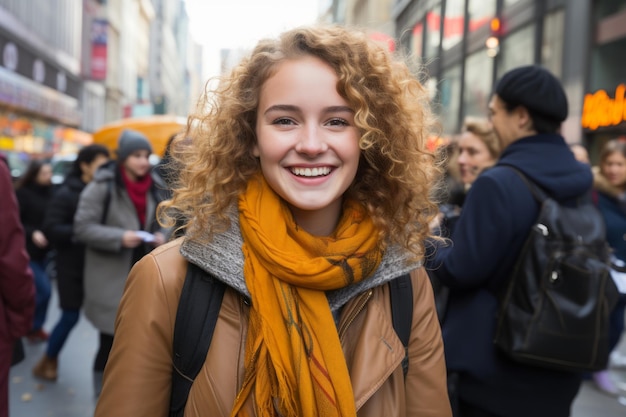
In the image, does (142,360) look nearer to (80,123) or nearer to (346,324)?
(346,324)

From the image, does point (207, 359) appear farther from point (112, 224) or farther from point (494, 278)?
point (112, 224)

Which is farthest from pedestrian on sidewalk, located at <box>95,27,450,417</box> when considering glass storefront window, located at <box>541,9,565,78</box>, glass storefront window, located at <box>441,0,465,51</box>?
glass storefront window, located at <box>441,0,465,51</box>

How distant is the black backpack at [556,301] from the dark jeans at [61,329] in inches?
166

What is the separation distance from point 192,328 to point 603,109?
13.2 meters

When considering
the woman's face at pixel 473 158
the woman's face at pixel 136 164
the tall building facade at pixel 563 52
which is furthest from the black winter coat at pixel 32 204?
the woman's face at pixel 473 158

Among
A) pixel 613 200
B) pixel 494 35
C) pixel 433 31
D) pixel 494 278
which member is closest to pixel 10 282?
pixel 494 278

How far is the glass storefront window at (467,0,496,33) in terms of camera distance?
20947 millimetres

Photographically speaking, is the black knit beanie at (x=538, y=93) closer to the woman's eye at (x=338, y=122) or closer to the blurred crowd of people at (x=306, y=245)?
the blurred crowd of people at (x=306, y=245)

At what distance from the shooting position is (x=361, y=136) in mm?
1898

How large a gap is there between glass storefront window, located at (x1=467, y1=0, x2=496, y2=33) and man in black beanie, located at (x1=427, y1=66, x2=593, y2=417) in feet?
62.0

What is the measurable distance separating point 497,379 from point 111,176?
136 inches

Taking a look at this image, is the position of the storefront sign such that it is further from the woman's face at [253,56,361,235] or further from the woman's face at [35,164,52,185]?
the woman's face at [253,56,361,235]

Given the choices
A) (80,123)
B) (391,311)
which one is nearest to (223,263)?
(391,311)

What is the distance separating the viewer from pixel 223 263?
175 centimetres
